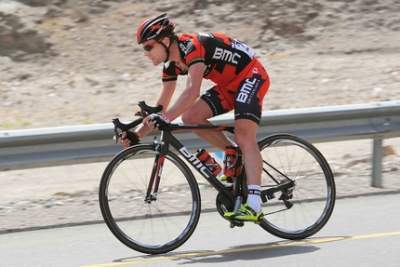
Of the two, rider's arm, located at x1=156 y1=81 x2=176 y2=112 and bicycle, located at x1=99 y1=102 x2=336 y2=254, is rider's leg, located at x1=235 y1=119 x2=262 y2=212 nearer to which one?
bicycle, located at x1=99 y1=102 x2=336 y2=254

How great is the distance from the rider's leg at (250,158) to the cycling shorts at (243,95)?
61mm

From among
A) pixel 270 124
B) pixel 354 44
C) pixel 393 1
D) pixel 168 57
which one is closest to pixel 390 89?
pixel 354 44

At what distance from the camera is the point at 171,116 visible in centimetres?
637

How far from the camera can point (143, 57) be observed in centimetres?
1475

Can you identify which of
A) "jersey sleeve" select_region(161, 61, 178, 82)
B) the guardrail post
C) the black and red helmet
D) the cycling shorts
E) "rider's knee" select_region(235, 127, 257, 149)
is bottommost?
the guardrail post

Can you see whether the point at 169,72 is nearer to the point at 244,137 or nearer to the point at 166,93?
the point at 166,93

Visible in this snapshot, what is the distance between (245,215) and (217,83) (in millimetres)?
1008

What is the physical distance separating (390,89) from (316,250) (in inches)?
278

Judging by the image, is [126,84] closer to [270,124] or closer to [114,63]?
[114,63]

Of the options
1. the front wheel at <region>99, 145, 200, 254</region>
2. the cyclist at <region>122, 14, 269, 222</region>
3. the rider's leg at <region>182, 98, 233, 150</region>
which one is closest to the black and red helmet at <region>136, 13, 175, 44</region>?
the cyclist at <region>122, 14, 269, 222</region>

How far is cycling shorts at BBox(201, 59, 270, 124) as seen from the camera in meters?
6.58

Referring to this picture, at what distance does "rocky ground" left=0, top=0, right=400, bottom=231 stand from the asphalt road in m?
2.63

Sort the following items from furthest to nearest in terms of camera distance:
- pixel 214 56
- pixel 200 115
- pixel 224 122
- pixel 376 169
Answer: pixel 376 169 → pixel 224 122 → pixel 200 115 → pixel 214 56

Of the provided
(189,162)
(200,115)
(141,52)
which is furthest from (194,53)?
(141,52)
